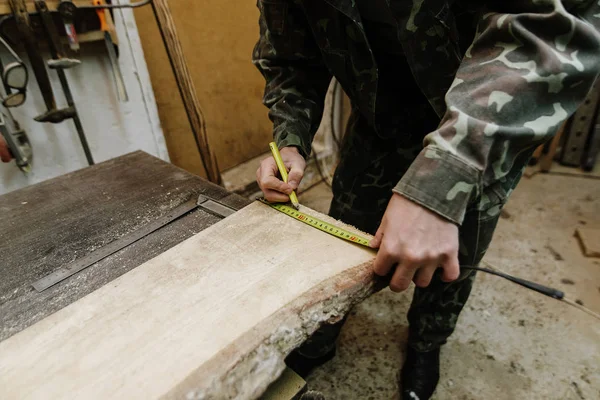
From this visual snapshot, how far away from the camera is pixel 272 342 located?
62 cm

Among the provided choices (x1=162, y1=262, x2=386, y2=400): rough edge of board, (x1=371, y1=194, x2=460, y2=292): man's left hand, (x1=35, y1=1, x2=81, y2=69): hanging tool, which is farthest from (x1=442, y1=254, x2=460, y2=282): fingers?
(x1=35, y1=1, x2=81, y2=69): hanging tool

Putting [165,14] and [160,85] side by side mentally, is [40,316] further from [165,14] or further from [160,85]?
[160,85]

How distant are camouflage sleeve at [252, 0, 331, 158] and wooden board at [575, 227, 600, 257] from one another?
6.00ft

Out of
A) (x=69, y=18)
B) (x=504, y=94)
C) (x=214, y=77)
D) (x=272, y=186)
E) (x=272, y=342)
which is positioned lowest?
(x=272, y=342)

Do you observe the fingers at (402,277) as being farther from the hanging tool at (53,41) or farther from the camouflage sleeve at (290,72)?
the hanging tool at (53,41)

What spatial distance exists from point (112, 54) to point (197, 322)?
54.3 inches

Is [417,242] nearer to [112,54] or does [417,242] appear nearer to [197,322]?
[197,322]

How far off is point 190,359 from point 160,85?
5.80ft

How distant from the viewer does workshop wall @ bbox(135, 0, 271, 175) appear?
6.47ft

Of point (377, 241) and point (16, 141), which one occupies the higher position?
point (16, 141)

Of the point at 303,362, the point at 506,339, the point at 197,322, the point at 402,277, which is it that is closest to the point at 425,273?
the point at 402,277

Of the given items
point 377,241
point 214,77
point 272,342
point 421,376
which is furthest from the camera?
point 214,77

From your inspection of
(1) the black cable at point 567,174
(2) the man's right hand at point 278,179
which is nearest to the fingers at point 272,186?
(2) the man's right hand at point 278,179

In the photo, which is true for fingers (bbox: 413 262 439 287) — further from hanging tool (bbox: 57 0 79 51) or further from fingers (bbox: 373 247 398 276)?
hanging tool (bbox: 57 0 79 51)
